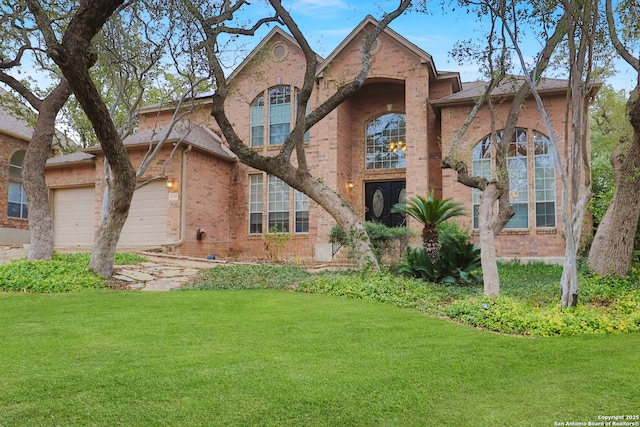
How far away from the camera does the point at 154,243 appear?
15.5m

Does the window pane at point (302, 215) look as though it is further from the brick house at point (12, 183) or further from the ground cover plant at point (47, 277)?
the brick house at point (12, 183)

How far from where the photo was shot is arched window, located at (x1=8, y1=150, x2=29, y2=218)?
18688 millimetres

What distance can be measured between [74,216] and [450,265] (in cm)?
1438

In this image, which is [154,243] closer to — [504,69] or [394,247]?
[394,247]

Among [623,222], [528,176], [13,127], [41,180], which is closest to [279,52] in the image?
[528,176]

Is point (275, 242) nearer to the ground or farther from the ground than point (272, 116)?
nearer to the ground

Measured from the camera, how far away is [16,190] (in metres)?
19.0

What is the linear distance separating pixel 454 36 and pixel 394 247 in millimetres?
5931

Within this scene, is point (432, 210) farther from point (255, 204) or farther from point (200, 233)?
point (255, 204)

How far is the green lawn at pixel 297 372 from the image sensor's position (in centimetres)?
299

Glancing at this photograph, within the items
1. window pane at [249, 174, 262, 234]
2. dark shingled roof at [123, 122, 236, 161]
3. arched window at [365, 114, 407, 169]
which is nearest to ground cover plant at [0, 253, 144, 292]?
dark shingled roof at [123, 122, 236, 161]

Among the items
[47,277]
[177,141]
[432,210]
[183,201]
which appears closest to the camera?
[47,277]

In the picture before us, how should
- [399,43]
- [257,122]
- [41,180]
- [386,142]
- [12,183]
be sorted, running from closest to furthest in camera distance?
1. [41,180]
2. [399,43]
3. [386,142]
4. [257,122]
5. [12,183]

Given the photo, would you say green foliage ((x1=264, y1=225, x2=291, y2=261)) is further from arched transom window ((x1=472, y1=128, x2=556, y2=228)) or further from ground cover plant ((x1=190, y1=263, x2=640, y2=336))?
arched transom window ((x1=472, y1=128, x2=556, y2=228))
